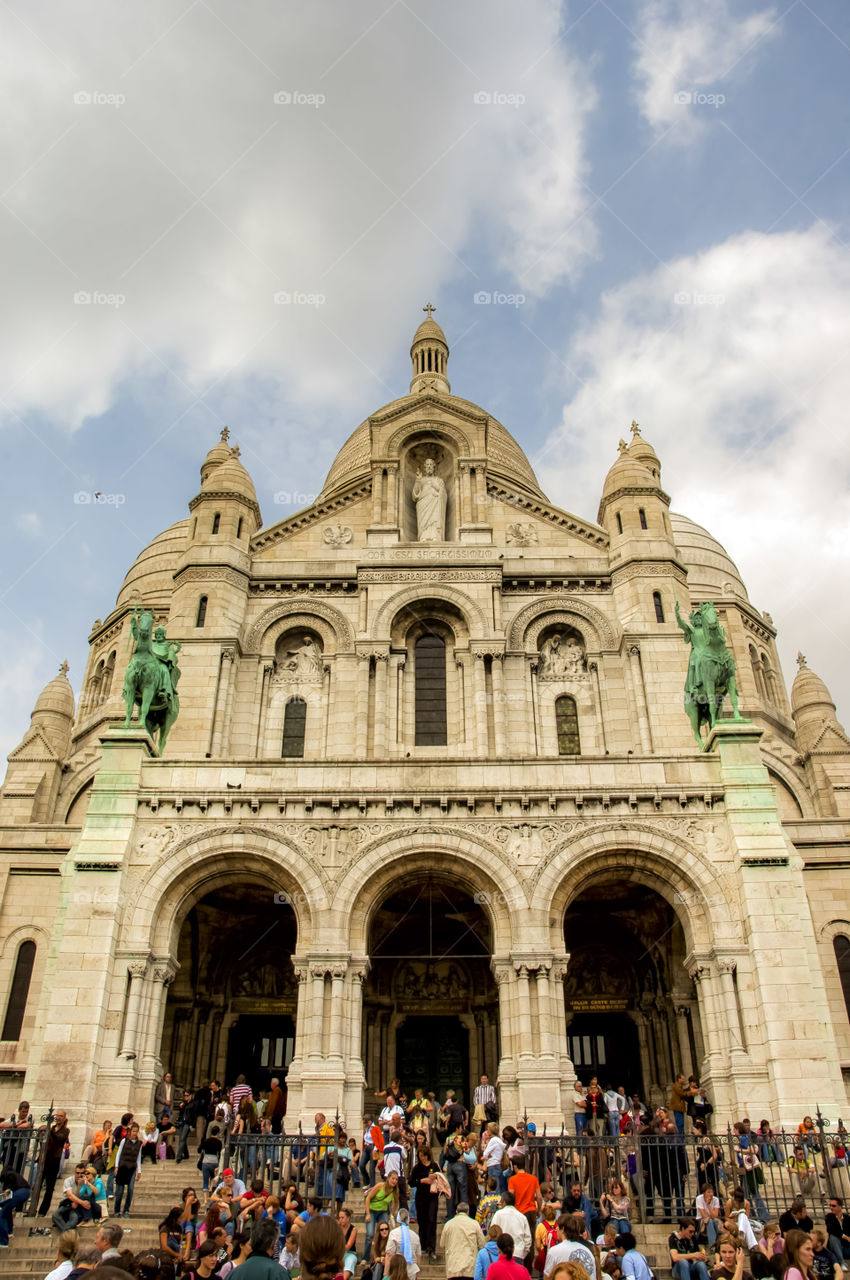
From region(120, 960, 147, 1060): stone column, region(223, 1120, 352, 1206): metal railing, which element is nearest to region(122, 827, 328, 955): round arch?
region(120, 960, 147, 1060): stone column

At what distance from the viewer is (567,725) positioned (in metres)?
30.0

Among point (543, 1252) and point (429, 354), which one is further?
point (429, 354)

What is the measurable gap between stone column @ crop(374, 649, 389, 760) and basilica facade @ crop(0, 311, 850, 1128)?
0.07m

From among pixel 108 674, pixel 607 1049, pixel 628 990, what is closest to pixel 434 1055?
pixel 607 1049

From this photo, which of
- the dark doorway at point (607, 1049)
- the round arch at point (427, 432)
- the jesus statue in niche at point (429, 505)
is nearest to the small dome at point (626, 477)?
the round arch at point (427, 432)

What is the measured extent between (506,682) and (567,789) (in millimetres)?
7442

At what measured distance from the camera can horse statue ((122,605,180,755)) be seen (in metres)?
25.3

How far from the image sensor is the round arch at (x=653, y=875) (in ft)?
71.9

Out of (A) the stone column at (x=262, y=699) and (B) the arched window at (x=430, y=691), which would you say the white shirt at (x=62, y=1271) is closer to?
(A) the stone column at (x=262, y=699)

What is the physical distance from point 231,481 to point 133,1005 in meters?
17.6

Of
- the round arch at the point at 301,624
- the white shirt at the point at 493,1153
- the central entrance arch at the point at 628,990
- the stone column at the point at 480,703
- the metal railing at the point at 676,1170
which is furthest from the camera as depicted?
the round arch at the point at 301,624

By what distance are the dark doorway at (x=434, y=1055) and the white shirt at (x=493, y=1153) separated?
1129cm

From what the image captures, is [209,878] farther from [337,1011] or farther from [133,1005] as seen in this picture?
[337,1011]

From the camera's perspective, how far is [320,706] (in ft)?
99.2
